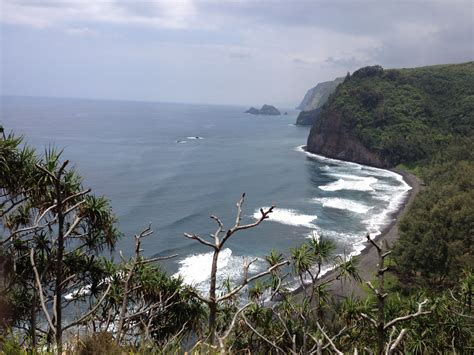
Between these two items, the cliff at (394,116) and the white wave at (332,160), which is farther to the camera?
the white wave at (332,160)

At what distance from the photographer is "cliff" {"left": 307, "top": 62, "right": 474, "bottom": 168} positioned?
98312 mm

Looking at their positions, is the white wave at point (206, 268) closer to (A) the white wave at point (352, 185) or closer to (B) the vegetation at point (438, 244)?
(B) the vegetation at point (438, 244)

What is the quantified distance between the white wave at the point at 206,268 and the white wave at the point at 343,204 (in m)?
23.3

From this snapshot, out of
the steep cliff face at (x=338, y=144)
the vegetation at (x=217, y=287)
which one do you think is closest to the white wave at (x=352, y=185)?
the vegetation at (x=217, y=287)

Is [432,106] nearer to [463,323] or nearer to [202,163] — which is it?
[202,163]

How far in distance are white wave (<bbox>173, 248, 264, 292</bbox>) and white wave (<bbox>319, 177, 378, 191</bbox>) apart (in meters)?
34.8

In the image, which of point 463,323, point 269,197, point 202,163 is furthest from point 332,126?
point 463,323

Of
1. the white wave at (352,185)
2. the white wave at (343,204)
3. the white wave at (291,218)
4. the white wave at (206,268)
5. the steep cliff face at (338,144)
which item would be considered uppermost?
the steep cliff face at (338,144)

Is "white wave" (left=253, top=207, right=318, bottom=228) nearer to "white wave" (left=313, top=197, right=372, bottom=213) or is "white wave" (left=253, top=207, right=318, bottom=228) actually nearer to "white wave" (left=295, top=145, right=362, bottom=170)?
"white wave" (left=313, top=197, right=372, bottom=213)

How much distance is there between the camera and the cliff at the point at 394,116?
323 feet

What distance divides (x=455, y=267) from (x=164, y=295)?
84.3 ft

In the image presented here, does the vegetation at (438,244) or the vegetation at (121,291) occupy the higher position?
the vegetation at (121,291)

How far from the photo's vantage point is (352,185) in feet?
250

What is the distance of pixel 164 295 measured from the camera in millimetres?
14992
